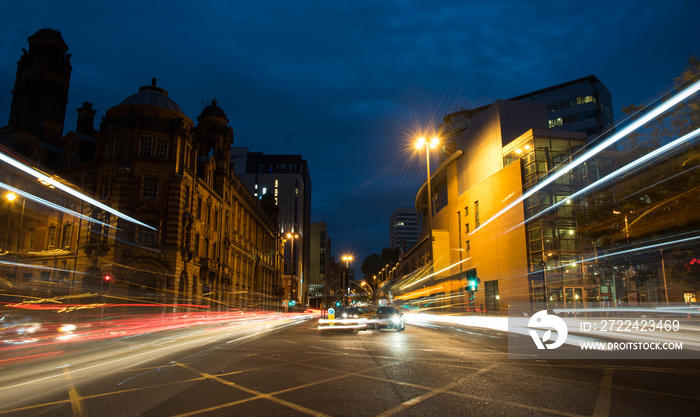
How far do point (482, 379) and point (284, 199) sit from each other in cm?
11659

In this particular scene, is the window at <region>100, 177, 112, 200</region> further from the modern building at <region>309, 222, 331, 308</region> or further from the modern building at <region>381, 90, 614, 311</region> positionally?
the modern building at <region>309, 222, 331, 308</region>

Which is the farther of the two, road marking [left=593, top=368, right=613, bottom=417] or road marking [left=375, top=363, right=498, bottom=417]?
road marking [left=375, top=363, right=498, bottom=417]

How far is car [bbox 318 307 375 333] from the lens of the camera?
78.2ft

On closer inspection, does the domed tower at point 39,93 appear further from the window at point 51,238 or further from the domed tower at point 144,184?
the domed tower at point 144,184

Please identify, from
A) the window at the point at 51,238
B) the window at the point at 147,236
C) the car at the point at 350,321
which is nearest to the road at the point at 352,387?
the car at the point at 350,321

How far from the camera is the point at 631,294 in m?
37.0

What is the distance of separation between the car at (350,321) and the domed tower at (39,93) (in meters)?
52.6

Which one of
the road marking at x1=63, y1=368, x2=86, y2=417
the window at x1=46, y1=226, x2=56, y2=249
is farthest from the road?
the window at x1=46, y1=226, x2=56, y2=249

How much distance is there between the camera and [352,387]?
7.68 metres

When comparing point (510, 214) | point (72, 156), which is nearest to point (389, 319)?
point (510, 214)

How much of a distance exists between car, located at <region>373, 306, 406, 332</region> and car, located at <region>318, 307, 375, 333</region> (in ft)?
1.25

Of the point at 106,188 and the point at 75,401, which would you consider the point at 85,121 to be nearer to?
the point at 106,188

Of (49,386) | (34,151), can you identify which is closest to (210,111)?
(34,151)

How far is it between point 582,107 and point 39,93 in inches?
2985
